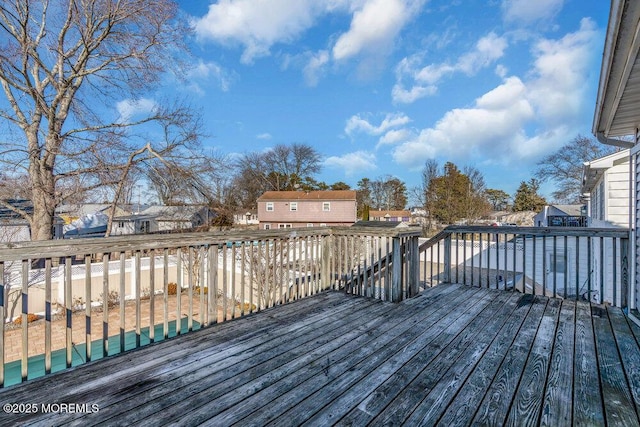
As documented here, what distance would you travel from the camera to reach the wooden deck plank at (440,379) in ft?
4.93

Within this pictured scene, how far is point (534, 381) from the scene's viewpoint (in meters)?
1.82

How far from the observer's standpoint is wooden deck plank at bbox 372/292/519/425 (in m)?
1.50

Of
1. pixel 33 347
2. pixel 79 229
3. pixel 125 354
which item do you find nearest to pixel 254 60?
pixel 33 347

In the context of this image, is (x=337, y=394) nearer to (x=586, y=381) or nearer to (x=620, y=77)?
(x=586, y=381)

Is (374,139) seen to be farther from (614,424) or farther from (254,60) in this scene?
(614,424)

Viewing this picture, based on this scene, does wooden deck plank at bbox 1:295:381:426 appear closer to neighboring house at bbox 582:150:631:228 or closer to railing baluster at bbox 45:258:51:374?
railing baluster at bbox 45:258:51:374

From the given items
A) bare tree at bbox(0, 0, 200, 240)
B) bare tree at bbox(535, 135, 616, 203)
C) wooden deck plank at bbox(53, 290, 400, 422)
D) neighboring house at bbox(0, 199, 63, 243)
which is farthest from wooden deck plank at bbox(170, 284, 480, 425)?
bare tree at bbox(535, 135, 616, 203)

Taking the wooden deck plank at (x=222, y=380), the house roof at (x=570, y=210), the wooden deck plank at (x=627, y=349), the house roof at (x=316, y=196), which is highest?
the house roof at (x=316, y=196)

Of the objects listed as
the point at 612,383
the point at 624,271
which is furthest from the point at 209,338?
the point at 624,271

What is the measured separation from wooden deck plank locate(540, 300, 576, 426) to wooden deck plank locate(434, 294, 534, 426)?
0.28 meters

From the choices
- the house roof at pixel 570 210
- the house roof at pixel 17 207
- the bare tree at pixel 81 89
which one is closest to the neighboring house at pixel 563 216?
the house roof at pixel 570 210

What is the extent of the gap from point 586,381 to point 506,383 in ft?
1.66

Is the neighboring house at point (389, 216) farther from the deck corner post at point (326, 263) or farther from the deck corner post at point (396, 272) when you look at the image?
the deck corner post at point (396, 272)

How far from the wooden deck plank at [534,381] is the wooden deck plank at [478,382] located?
0.50ft
